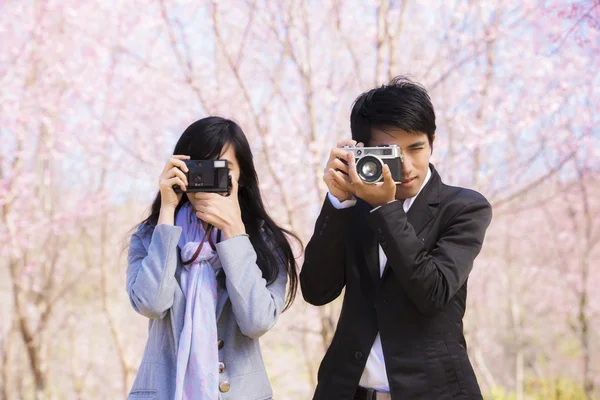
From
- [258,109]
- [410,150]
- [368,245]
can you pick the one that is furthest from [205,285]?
[258,109]

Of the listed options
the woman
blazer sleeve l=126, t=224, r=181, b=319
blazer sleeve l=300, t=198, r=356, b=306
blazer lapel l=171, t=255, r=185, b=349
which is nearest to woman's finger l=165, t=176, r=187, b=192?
the woman

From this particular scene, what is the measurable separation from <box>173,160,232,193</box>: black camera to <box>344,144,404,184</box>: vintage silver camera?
0.45m

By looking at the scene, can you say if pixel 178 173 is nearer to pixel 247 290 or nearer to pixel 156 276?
pixel 156 276

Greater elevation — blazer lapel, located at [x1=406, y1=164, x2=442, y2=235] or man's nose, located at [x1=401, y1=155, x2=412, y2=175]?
man's nose, located at [x1=401, y1=155, x2=412, y2=175]

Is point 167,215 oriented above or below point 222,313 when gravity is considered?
above

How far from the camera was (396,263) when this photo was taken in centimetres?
188

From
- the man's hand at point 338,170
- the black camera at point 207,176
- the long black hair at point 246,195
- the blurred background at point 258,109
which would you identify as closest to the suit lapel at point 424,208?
the man's hand at point 338,170

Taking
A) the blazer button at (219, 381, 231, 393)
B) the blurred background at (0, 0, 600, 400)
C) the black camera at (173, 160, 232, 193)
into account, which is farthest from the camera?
the blurred background at (0, 0, 600, 400)

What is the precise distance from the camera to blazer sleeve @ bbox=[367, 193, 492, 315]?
1867mm

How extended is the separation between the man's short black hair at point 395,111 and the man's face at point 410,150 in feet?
→ 0.06

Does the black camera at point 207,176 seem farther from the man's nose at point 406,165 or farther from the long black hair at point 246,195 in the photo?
the man's nose at point 406,165

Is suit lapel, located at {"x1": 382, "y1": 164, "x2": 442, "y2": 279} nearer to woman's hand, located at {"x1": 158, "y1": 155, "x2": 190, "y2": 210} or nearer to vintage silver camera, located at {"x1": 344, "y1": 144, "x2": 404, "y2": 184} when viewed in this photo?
vintage silver camera, located at {"x1": 344, "y1": 144, "x2": 404, "y2": 184}

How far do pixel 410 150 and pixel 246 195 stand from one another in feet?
2.11

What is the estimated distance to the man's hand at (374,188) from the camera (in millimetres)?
1940
